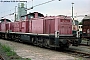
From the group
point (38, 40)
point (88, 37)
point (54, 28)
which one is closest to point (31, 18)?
point (38, 40)

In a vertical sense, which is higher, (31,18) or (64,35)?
(31,18)

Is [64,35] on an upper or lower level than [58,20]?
lower

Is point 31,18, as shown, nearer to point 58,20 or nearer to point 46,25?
point 46,25

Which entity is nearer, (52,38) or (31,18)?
(52,38)

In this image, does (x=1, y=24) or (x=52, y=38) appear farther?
(x=1, y=24)

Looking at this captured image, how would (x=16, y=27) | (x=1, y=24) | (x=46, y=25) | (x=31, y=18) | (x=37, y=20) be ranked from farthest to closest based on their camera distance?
(x=1, y=24) < (x=16, y=27) < (x=31, y=18) < (x=37, y=20) < (x=46, y=25)

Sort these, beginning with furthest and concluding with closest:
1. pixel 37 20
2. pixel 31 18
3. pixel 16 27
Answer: pixel 16 27
pixel 31 18
pixel 37 20

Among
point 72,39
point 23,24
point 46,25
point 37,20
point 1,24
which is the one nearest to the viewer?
point 72,39

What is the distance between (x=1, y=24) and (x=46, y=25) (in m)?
20.0

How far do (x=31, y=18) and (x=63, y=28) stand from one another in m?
5.61

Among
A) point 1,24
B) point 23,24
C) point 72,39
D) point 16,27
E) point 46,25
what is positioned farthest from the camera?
point 1,24

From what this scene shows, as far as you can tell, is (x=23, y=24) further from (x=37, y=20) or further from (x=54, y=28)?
(x=54, y=28)

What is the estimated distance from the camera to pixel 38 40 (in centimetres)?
1828

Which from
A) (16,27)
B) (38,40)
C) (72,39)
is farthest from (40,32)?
(16,27)
